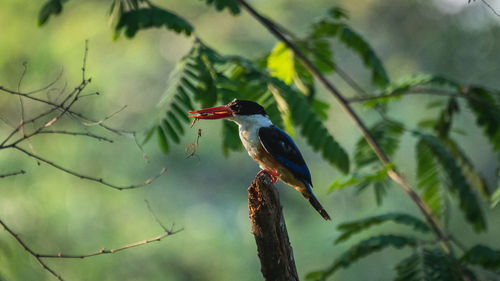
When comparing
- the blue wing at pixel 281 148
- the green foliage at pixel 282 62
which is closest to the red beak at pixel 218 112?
the blue wing at pixel 281 148

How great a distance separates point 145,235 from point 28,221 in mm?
3038

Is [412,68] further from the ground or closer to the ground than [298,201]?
further from the ground

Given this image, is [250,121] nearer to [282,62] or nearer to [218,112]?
[218,112]

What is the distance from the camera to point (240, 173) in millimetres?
15812

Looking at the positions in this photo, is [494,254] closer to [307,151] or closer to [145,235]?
[145,235]

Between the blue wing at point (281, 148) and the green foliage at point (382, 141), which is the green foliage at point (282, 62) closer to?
the green foliage at point (382, 141)

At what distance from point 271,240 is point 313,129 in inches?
50.2

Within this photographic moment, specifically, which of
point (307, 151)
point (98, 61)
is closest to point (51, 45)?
point (98, 61)

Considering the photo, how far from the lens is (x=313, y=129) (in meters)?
3.89

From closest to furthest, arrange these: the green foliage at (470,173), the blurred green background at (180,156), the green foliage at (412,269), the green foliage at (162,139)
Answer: the green foliage at (162,139)
the green foliage at (412,269)
the green foliage at (470,173)
the blurred green background at (180,156)

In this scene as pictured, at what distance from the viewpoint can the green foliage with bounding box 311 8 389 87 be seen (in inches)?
188

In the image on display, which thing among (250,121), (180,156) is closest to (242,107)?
→ (250,121)

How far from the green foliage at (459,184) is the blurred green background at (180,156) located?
714 centimetres

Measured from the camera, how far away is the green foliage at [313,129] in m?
3.85
